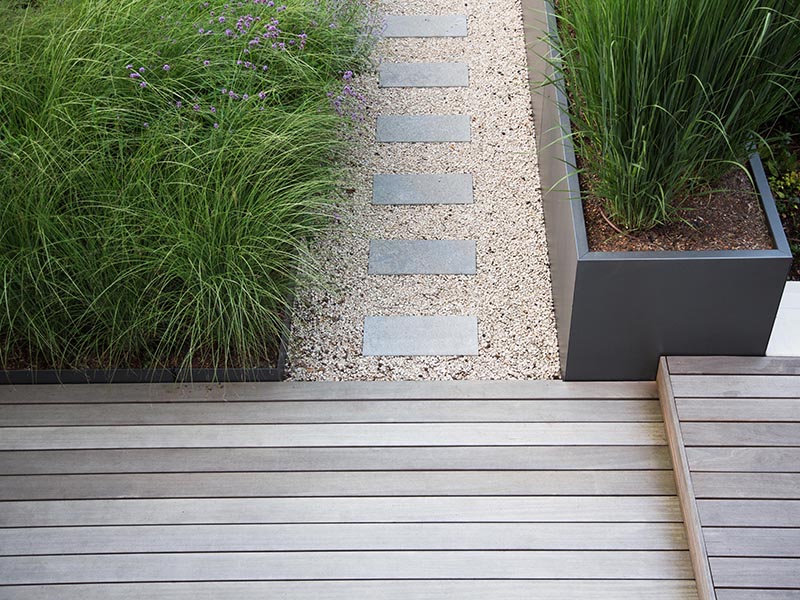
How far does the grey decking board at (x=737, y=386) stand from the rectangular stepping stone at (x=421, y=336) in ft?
2.17

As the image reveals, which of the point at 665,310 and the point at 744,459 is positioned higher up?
the point at 665,310

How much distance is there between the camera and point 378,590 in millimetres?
2322

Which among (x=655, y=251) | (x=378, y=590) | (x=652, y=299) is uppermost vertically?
(x=655, y=251)

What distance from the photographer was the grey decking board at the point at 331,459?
261 centimetres

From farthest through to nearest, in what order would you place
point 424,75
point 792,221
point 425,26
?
point 425,26, point 424,75, point 792,221

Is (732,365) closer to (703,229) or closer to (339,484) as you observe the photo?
(703,229)

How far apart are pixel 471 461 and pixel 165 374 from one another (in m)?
1.00

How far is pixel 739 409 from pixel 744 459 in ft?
0.57

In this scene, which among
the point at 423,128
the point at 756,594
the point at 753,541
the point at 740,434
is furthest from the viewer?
the point at 423,128

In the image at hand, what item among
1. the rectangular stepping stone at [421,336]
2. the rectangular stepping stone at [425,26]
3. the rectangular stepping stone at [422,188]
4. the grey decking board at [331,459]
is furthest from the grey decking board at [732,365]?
the rectangular stepping stone at [425,26]

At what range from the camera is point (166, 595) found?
233cm

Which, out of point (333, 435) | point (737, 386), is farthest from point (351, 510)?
point (737, 386)

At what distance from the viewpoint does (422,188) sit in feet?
11.6

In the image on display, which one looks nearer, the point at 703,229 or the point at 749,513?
the point at 749,513
